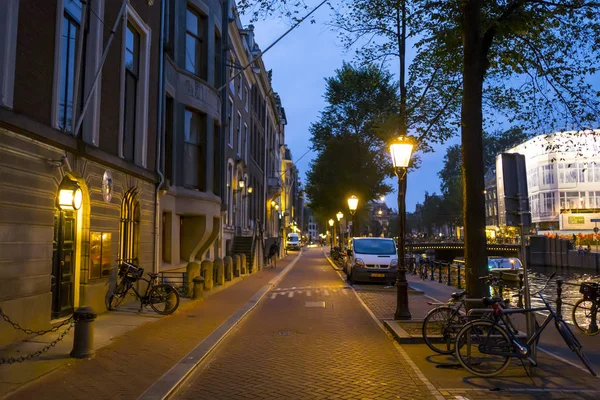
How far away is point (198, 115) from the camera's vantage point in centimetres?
2009

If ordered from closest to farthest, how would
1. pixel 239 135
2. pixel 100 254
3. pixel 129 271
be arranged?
pixel 100 254
pixel 129 271
pixel 239 135

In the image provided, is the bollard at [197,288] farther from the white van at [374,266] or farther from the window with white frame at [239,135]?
the window with white frame at [239,135]

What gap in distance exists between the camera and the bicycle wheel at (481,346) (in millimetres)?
6645

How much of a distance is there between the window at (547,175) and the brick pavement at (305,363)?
6594 cm

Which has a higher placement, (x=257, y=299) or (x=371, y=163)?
(x=371, y=163)

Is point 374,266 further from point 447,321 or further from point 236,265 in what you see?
point 447,321

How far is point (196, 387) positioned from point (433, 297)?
40.0 feet

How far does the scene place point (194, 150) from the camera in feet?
65.6

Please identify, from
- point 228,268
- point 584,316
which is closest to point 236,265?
point 228,268

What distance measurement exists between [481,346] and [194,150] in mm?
15217

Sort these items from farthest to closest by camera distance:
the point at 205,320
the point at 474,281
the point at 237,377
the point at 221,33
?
the point at 221,33, the point at 205,320, the point at 474,281, the point at 237,377

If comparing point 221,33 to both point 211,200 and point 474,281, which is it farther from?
point 474,281

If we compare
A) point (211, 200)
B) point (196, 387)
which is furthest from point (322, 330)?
point (211, 200)

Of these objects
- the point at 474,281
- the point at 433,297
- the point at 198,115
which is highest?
the point at 198,115
